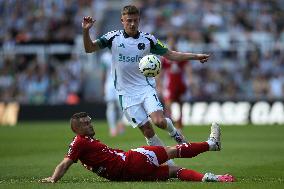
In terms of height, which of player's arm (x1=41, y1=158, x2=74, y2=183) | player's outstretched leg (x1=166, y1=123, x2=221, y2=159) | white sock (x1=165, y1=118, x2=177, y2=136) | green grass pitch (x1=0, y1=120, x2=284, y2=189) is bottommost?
green grass pitch (x1=0, y1=120, x2=284, y2=189)

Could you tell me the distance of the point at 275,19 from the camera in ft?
105

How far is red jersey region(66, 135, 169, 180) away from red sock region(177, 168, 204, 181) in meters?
0.33

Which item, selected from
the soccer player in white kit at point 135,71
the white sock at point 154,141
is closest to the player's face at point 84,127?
the soccer player in white kit at point 135,71

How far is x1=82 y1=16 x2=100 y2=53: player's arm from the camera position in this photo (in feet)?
38.8

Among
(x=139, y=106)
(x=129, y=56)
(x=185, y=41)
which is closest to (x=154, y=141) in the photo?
(x=139, y=106)

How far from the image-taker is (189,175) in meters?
10.9

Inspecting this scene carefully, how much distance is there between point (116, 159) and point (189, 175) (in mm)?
1054

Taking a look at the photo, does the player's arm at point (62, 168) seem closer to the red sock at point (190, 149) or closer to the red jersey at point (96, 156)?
the red jersey at point (96, 156)

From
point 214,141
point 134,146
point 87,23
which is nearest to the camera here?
point 214,141

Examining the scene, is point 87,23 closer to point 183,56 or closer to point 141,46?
point 141,46

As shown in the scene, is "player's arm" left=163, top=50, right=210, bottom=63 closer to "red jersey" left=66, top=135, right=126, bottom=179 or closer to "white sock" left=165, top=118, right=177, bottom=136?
"white sock" left=165, top=118, right=177, bottom=136

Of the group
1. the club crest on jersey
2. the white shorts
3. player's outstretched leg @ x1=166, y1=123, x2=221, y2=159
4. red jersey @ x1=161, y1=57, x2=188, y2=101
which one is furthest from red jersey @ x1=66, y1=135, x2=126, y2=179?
red jersey @ x1=161, y1=57, x2=188, y2=101

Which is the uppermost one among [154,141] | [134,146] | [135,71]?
[135,71]

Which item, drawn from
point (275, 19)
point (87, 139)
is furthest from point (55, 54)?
point (87, 139)
